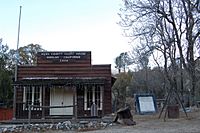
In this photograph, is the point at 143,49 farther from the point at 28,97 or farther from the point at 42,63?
the point at 28,97

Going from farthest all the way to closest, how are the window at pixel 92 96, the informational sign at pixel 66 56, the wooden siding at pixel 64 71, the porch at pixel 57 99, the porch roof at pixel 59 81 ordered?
the informational sign at pixel 66 56 → the wooden siding at pixel 64 71 → the window at pixel 92 96 → the porch at pixel 57 99 → the porch roof at pixel 59 81

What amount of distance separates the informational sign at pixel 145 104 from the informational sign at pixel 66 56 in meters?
5.48

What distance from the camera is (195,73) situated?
30359 mm

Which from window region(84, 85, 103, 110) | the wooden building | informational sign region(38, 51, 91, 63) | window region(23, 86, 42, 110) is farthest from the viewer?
informational sign region(38, 51, 91, 63)

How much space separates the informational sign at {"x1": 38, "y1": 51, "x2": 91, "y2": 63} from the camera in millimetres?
27172

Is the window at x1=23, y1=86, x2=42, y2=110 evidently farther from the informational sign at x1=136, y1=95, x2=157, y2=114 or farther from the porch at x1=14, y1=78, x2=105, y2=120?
the informational sign at x1=136, y1=95, x2=157, y2=114

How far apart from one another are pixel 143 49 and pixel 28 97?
1012 cm

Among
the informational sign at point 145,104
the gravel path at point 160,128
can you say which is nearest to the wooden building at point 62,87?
the informational sign at point 145,104

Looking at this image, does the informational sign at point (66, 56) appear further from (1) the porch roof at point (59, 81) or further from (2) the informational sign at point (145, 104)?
(2) the informational sign at point (145, 104)

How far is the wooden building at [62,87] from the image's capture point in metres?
25.6

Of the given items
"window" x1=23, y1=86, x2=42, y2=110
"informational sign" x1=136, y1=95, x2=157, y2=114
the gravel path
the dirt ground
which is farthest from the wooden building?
the gravel path

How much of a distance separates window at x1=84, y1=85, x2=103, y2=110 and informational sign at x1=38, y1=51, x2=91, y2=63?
96.6 inches

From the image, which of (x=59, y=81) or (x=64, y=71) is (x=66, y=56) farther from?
(x=59, y=81)

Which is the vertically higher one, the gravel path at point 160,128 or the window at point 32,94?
the window at point 32,94
